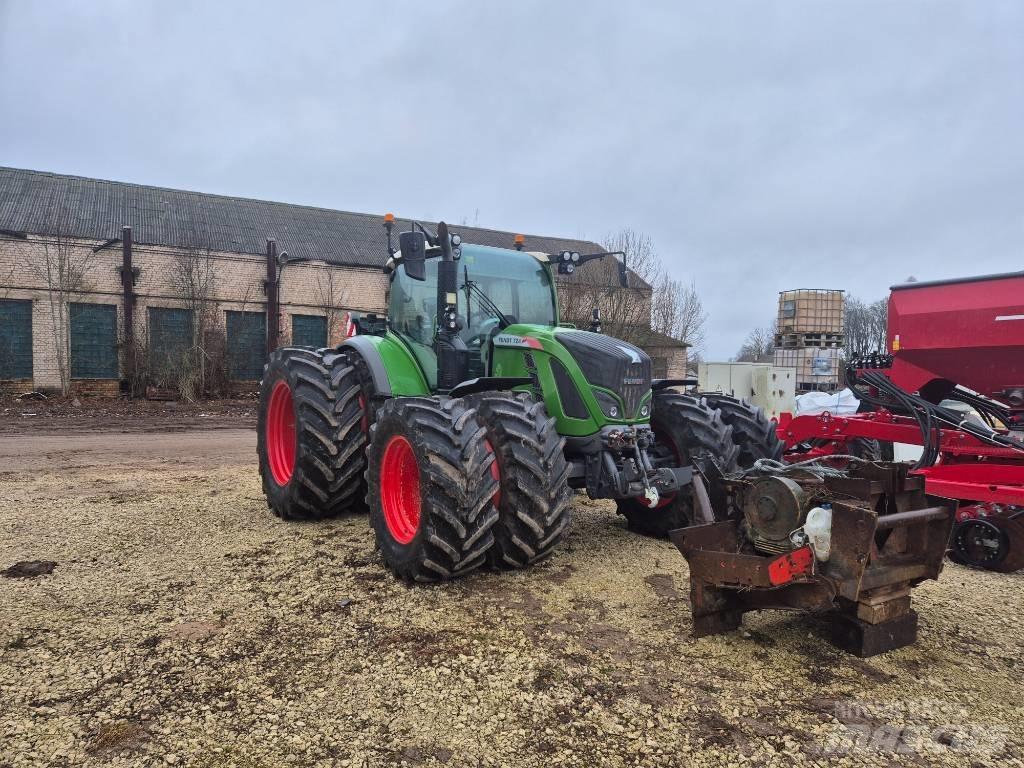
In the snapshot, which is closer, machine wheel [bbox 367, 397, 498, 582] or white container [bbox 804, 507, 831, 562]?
white container [bbox 804, 507, 831, 562]

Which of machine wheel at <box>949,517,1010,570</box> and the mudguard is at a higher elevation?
the mudguard

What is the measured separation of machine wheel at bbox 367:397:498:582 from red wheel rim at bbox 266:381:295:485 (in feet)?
7.71

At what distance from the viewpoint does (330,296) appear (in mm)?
22328

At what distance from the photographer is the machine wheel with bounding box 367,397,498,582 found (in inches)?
155

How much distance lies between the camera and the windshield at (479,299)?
544 centimetres

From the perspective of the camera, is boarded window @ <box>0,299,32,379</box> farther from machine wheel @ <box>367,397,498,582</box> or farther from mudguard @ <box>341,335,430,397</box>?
machine wheel @ <box>367,397,498,582</box>

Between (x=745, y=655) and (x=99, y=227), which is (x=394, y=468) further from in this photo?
(x=99, y=227)

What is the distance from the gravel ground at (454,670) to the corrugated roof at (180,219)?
708 inches

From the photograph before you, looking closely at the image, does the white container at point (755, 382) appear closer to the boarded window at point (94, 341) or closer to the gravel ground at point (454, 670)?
Result: the gravel ground at point (454, 670)

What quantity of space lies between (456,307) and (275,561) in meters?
2.19

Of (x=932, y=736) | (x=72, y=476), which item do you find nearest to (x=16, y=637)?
(x=932, y=736)

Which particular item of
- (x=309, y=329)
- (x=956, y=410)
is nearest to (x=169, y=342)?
(x=309, y=329)

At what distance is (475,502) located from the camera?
3.93 metres

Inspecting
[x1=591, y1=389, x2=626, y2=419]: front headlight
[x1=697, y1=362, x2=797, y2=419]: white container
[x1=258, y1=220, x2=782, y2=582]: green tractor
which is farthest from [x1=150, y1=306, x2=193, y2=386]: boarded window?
[x1=591, y1=389, x2=626, y2=419]: front headlight
